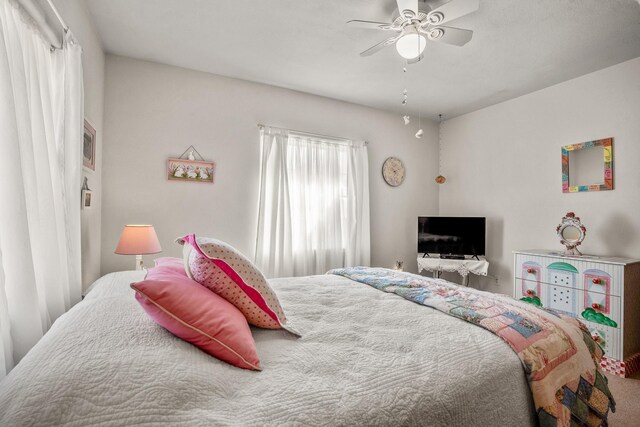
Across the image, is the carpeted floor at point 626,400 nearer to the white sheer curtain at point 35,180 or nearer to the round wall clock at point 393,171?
the round wall clock at point 393,171

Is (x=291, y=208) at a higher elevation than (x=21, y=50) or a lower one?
lower

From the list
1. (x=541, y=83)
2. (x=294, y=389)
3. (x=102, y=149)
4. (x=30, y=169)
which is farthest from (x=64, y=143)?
(x=541, y=83)

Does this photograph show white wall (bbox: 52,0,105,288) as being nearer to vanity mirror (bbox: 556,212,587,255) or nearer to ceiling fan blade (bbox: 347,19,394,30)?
ceiling fan blade (bbox: 347,19,394,30)

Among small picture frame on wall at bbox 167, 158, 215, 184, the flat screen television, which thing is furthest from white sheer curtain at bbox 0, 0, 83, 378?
the flat screen television

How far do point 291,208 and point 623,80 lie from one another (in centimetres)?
344

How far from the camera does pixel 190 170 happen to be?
10.3ft

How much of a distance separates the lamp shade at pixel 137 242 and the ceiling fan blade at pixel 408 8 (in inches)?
95.4

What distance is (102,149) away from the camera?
281 centimetres

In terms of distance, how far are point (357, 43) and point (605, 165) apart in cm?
267

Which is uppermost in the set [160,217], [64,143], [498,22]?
[498,22]

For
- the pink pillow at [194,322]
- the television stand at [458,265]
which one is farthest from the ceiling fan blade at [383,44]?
the television stand at [458,265]

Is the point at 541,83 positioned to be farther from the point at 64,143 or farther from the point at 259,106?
the point at 64,143

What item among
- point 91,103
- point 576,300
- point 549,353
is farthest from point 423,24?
point 576,300

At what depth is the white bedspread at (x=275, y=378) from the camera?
0.71 m
